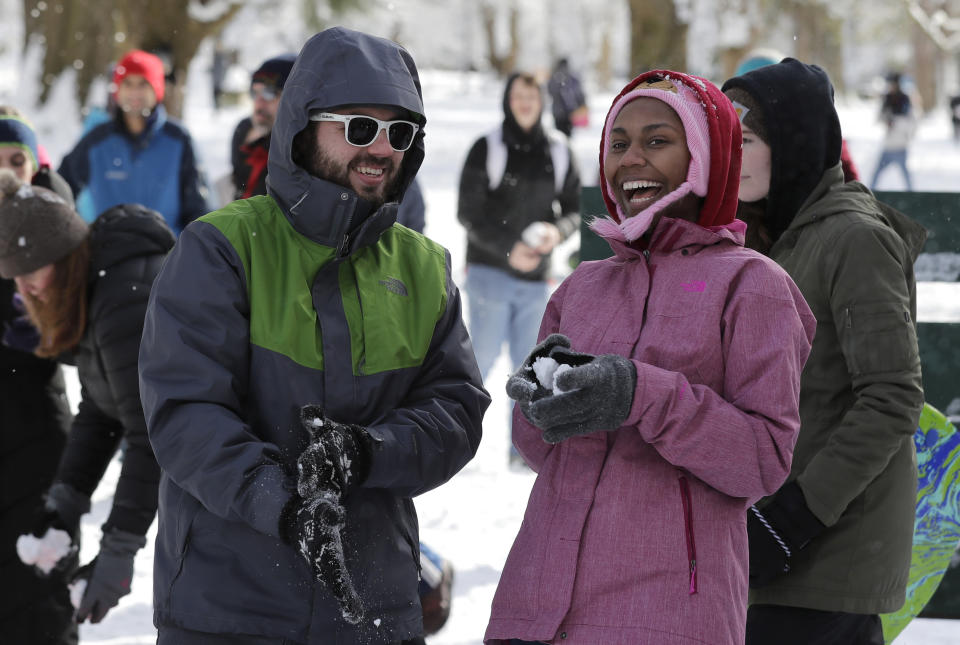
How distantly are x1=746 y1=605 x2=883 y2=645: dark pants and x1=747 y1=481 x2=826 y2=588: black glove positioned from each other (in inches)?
6.2

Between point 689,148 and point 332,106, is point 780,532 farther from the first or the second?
point 332,106

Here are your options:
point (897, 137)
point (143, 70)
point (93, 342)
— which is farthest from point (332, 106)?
point (897, 137)

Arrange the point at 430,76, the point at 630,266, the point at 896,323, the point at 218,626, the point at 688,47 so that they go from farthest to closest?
the point at 430,76, the point at 688,47, the point at 896,323, the point at 630,266, the point at 218,626

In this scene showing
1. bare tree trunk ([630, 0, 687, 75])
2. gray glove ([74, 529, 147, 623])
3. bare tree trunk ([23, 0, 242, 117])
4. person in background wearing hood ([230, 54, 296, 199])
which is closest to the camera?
gray glove ([74, 529, 147, 623])

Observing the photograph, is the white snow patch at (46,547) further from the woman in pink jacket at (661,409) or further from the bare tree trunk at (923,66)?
Result: the bare tree trunk at (923,66)

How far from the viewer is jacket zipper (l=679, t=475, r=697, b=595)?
6.70ft

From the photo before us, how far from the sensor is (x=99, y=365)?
3.06 meters

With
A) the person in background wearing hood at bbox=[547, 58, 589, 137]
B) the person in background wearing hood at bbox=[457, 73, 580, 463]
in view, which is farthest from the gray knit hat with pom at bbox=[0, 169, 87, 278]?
the person in background wearing hood at bbox=[547, 58, 589, 137]

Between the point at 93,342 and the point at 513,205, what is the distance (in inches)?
145

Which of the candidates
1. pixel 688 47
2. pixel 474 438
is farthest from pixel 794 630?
pixel 688 47

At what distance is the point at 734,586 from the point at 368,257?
37.8 inches

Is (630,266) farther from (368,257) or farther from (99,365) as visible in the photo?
(99,365)

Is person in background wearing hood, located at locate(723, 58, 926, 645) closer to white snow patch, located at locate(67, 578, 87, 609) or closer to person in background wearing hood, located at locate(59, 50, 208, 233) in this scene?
white snow patch, located at locate(67, 578, 87, 609)

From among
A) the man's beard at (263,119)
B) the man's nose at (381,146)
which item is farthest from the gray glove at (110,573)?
the man's beard at (263,119)
